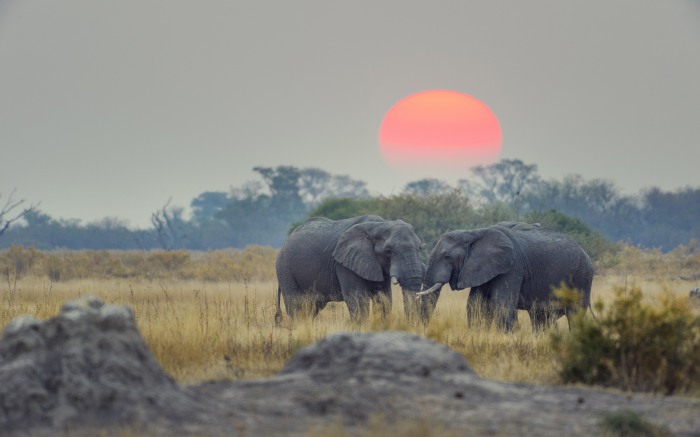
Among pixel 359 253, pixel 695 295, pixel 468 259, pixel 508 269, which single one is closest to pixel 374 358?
pixel 468 259

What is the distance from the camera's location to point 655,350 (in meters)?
11.2

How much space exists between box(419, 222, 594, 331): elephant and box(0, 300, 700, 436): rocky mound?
7341mm

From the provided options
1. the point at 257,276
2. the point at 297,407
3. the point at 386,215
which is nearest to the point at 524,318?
the point at 297,407

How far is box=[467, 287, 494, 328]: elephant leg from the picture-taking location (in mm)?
17047

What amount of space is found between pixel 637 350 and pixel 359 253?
769cm

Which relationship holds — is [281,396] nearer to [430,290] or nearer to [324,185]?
[430,290]

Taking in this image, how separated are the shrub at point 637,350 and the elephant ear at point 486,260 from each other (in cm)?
654

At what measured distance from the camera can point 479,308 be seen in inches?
685

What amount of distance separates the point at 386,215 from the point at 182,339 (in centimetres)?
2528

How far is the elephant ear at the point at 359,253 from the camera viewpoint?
720 inches

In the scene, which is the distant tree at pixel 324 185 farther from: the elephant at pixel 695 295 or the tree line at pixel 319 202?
the elephant at pixel 695 295

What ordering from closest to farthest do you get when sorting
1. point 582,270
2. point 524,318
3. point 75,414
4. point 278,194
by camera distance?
point 75,414 < point 582,270 < point 524,318 < point 278,194

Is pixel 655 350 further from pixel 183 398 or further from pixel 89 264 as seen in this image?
pixel 89 264

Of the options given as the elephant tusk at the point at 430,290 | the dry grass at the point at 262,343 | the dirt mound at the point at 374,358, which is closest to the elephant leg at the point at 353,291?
the dry grass at the point at 262,343
